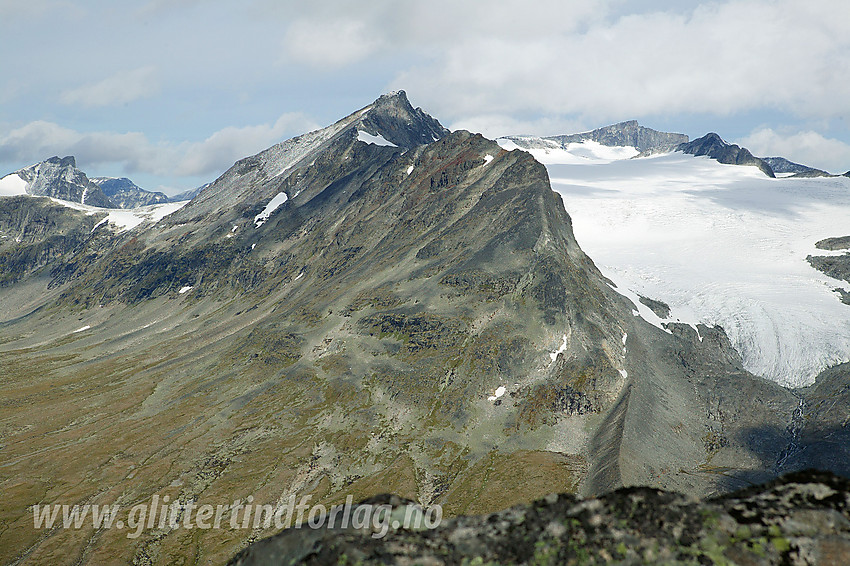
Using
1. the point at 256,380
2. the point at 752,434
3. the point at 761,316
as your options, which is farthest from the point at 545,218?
the point at 256,380

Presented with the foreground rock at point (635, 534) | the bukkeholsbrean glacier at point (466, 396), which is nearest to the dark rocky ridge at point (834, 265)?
the bukkeholsbrean glacier at point (466, 396)

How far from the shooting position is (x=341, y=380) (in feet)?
483

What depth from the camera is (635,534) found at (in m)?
12.6

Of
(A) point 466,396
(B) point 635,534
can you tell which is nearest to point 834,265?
(A) point 466,396

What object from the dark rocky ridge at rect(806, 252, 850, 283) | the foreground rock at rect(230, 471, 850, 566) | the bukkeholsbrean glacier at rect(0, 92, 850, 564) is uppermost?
the foreground rock at rect(230, 471, 850, 566)

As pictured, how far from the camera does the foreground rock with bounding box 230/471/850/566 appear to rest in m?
11.3

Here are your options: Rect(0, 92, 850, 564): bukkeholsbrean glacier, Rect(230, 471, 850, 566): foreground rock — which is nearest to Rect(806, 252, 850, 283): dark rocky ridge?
Rect(0, 92, 850, 564): bukkeholsbrean glacier

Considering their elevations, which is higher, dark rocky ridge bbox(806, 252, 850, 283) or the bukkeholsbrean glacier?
dark rocky ridge bbox(806, 252, 850, 283)

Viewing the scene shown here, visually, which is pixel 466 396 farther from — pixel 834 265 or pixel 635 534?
pixel 834 265

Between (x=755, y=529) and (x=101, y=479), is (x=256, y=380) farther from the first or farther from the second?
(x=755, y=529)

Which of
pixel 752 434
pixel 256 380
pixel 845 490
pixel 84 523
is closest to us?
pixel 845 490

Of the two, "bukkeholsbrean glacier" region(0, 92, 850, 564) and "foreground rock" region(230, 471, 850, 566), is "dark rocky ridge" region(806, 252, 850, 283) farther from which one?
"foreground rock" region(230, 471, 850, 566)

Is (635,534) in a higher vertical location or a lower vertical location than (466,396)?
higher

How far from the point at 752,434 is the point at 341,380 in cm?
10847
